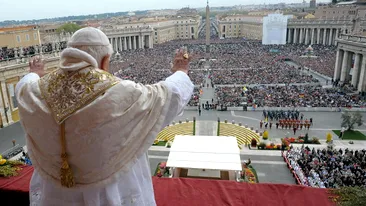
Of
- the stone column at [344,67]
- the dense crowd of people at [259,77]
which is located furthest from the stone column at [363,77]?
→ the stone column at [344,67]

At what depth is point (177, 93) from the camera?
1813 mm

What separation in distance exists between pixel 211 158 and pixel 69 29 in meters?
64.4

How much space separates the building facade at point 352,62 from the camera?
28.8m

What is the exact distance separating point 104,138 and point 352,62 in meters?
36.7

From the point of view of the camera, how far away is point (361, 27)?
4734 centimetres

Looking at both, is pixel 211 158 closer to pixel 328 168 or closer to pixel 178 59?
pixel 328 168

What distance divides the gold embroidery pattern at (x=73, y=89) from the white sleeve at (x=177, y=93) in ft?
1.16

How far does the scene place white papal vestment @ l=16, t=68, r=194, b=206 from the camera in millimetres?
1592

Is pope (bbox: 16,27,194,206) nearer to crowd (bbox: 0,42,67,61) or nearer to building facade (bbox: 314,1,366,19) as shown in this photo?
crowd (bbox: 0,42,67,61)

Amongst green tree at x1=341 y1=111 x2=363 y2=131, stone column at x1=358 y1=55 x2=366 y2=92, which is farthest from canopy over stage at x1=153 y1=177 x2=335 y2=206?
stone column at x1=358 y1=55 x2=366 y2=92

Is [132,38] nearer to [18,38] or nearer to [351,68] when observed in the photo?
[18,38]

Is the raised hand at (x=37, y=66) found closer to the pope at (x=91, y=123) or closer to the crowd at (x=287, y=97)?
the pope at (x=91, y=123)

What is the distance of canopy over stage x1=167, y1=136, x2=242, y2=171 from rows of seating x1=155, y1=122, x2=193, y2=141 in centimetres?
408

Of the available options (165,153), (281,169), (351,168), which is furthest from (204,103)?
(351,168)
